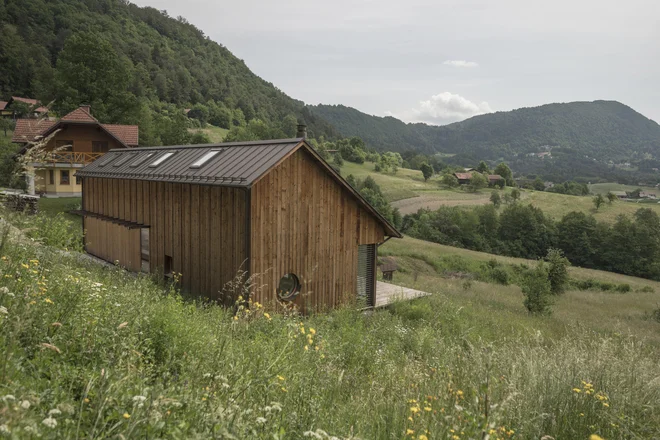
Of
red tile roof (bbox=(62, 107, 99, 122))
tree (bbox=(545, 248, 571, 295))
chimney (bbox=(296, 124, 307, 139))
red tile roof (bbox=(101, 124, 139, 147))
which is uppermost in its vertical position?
red tile roof (bbox=(62, 107, 99, 122))

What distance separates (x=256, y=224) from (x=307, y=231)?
194 cm

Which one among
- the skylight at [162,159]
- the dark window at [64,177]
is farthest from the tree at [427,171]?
the skylight at [162,159]

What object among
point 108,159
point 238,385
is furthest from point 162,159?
point 238,385

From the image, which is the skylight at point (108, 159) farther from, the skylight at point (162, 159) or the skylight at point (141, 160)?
the skylight at point (162, 159)

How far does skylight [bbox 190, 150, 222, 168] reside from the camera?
14719mm

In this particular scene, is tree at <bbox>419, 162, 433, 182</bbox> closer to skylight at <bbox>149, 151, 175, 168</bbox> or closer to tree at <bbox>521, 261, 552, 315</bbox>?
tree at <bbox>521, 261, 552, 315</bbox>

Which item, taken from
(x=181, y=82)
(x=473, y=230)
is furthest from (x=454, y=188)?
(x=181, y=82)

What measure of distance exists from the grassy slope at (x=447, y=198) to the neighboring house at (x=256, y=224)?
60.0 meters

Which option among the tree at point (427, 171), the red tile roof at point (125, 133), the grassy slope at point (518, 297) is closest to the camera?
the grassy slope at point (518, 297)

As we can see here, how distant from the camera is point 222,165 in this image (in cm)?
1397

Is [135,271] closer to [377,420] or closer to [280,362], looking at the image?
[280,362]

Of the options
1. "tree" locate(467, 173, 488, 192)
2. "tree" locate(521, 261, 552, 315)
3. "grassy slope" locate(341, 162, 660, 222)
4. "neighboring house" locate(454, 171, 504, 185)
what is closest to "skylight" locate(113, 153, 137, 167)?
"tree" locate(521, 261, 552, 315)

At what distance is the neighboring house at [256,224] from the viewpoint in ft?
42.3

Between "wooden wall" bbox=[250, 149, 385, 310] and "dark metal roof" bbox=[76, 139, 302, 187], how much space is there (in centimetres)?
47
